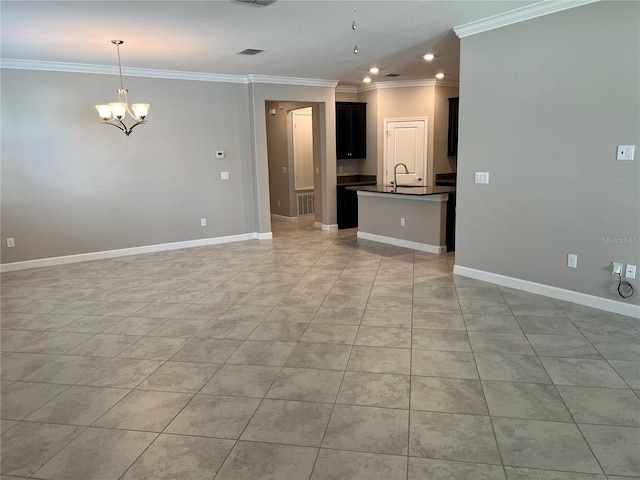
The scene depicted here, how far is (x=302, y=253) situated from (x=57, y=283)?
10.4ft

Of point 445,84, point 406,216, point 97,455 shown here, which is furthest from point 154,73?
point 97,455

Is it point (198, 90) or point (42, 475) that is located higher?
point (198, 90)

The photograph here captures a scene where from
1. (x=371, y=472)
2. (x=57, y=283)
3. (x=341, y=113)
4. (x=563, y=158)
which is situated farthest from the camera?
(x=341, y=113)

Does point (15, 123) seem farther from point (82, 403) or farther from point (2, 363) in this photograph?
point (82, 403)

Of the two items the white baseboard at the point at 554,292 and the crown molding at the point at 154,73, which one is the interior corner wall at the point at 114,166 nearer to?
the crown molding at the point at 154,73

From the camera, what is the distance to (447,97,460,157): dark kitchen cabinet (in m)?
8.35

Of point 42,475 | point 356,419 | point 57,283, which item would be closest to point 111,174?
point 57,283

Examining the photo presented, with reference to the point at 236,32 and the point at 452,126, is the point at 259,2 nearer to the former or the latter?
the point at 236,32

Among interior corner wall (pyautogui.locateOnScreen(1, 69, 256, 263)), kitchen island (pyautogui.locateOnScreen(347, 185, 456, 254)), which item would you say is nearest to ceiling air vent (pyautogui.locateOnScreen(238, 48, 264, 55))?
interior corner wall (pyautogui.locateOnScreen(1, 69, 256, 263))

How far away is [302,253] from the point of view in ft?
21.3

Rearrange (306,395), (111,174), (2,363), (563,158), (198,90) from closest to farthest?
(306,395)
(2,363)
(563,158)
(111,174)
(198,90)

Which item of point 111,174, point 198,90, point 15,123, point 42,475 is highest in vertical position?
point 198,90

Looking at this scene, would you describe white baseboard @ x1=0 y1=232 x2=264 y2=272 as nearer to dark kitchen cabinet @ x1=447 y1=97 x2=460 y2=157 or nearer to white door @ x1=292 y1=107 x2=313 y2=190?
white door @ x1=292 y1=107 x2=313 y2=190

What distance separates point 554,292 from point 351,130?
5535 millimetres
